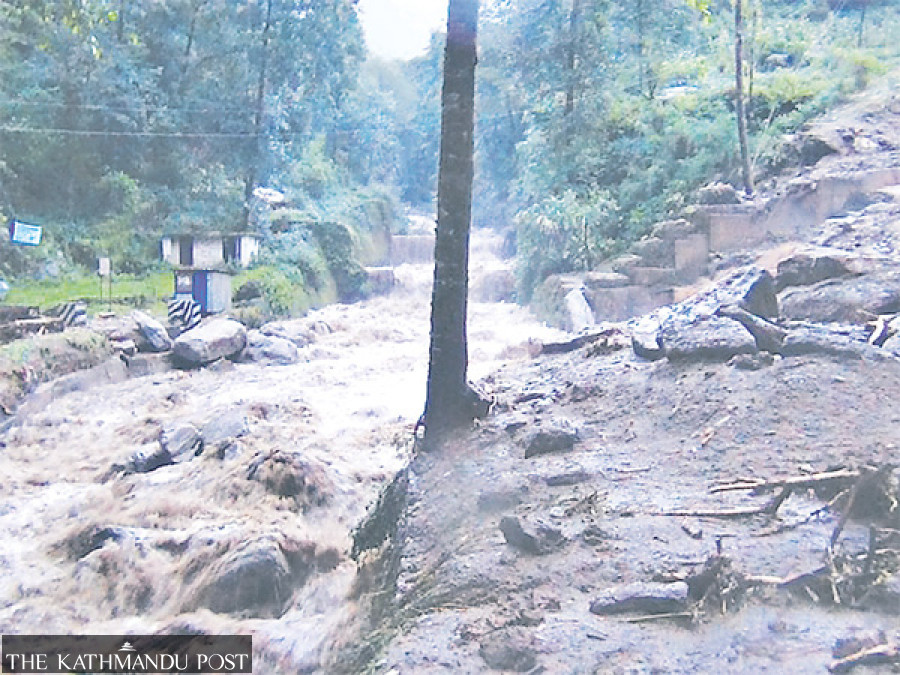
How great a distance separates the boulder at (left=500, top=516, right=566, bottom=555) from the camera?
4320mm

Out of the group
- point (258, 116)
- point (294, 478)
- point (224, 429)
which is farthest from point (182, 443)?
point (258, 116)

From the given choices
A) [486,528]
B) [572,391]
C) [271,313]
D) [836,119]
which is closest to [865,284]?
[572,391]

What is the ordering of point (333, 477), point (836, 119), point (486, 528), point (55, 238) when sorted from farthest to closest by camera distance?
point (55, 238), point (836, 119), point (333, 477), point (486, 528)

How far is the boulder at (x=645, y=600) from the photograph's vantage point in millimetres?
3537

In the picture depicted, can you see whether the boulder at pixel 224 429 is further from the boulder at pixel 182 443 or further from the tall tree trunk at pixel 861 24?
the tall tree trunk at pixel 861 24

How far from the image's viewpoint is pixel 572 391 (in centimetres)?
719

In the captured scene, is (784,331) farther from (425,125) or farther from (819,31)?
(425,125)

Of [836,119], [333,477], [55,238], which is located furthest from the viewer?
[55,238]

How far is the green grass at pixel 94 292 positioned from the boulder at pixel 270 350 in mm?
2868

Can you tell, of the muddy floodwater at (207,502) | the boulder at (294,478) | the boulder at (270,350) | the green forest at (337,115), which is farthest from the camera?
the green forest at (337,115)

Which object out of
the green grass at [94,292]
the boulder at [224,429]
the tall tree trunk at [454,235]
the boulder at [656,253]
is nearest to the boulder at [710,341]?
the tall tree trunk at [454,235]

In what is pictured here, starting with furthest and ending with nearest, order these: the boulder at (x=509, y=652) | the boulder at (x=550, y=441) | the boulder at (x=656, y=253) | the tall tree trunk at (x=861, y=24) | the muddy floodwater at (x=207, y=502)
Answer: the tall tree trunk at (x=861, y=24), the boulder at (x=656, y=253), the boulder at (x=550, y=441), the muddy floodwater at (x=207, y=502), the boulder at (x=509, y=652)

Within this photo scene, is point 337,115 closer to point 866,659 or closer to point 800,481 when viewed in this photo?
point 800,481

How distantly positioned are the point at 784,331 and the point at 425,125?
2500 cm
